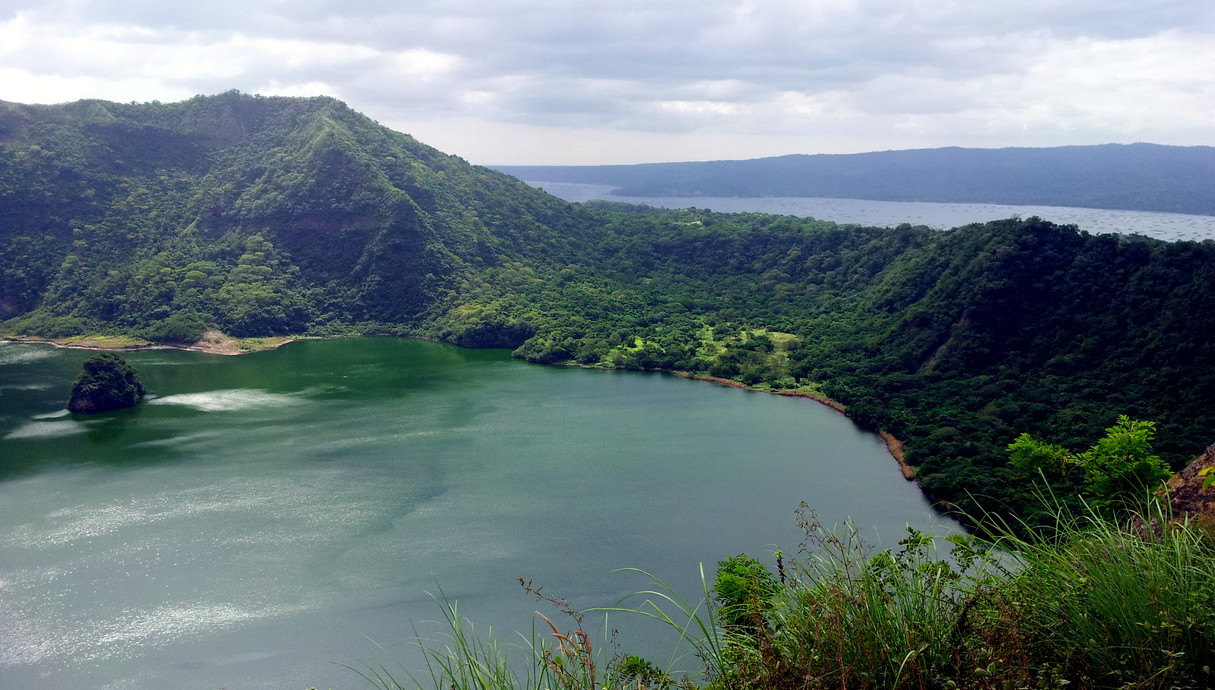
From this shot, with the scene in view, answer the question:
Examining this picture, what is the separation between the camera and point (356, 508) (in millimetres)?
27797

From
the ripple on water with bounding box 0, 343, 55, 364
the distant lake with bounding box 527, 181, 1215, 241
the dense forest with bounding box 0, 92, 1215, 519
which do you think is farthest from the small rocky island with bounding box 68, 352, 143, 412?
the distant lake with bounding box 527, 181, 1215, 241

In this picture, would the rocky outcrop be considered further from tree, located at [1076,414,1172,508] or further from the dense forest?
the dense forest

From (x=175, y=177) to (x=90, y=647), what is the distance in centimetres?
6563

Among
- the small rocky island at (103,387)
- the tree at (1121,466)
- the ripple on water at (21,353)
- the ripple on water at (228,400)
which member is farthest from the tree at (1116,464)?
the ripple on water at (21,353)

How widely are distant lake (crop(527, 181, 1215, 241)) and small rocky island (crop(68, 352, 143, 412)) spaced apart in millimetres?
89163

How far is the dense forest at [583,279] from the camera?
3375 cm

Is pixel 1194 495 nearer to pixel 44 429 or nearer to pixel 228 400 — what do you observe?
pixel 228 400

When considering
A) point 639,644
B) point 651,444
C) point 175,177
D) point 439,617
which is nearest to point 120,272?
point 175,177

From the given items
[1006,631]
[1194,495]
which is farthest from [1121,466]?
[1006,631]

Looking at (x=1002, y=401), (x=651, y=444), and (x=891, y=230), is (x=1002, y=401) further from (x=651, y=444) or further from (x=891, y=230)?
(x=891, y=230)

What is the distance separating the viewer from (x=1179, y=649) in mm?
4051

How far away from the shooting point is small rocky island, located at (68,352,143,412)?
1555 inches

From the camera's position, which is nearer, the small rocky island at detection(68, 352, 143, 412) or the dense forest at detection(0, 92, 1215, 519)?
the dense forest at detection(0, 92, 1215, 519)

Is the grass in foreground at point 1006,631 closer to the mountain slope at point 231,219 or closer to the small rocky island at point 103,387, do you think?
the small rocky island at point 103,387
